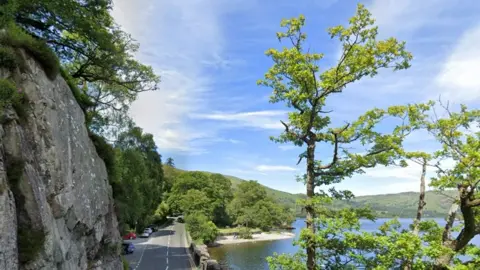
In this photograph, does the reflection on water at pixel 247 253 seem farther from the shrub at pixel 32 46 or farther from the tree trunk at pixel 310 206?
the shrub at pixel 32 46

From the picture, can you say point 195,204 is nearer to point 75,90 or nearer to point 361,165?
point 75,90

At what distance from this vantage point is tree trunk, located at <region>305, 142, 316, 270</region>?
34.1 feet

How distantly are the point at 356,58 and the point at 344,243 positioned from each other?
5.40m

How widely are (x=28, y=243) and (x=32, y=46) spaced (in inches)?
226

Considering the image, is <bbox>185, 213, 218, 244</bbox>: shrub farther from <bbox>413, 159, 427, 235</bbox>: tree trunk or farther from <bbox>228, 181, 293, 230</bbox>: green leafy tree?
<bbox>413, 159, 427, 235</bbox>: tree trunk

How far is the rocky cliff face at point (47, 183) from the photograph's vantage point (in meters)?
7.79

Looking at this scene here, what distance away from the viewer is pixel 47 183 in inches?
378

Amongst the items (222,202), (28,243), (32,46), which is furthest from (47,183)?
(222,202)

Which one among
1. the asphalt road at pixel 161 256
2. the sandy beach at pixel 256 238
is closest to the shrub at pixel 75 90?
the asphalt road at pixel 161 256

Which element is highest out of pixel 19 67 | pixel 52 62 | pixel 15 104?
pixel 52 62

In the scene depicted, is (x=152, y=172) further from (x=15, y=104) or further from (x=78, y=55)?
(x=15, y=104)

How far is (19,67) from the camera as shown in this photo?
9.58 meters

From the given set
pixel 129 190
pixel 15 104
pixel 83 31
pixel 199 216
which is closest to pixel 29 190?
pixel 15 104

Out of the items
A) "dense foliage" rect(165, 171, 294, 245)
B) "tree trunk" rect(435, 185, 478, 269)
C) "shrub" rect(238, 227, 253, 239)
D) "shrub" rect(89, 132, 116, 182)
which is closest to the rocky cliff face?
"shrub" rect(89, 132, 116, 182)
